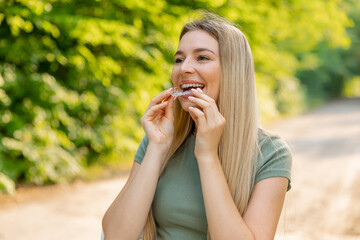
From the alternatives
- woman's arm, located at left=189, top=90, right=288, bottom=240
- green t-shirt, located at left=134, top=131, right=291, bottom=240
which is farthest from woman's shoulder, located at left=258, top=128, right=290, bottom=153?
woman's arm, located at left=189, top=90, right=288, bottom=240

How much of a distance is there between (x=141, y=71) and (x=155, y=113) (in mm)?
5860

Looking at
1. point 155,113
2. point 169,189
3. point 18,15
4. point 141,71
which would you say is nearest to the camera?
point 169,189

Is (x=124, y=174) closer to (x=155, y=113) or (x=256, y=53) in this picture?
(x=256, y=53)

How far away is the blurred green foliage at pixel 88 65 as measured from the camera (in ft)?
18.7

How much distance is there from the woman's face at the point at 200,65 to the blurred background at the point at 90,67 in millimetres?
3339

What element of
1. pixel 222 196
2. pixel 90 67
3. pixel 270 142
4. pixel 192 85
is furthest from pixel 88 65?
pixel 222 196

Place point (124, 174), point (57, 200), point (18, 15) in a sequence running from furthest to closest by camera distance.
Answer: point (124, 174)
point (57, 200)
point (18, 15)

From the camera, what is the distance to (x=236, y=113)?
190 cm

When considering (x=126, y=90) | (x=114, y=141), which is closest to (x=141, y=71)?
(x=126, y=90)

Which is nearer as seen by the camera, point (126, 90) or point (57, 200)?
point (57, 200)

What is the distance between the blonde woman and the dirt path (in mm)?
2817

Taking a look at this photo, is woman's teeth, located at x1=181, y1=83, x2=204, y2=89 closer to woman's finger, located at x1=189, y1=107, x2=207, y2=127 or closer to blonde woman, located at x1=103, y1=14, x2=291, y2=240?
blonde woman, located at x1=103, y1=14, x2=291, y2=240

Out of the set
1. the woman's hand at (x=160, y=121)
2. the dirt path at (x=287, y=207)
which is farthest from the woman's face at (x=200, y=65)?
the dirt path at (x=287, y=207)

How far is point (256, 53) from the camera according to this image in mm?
8086
